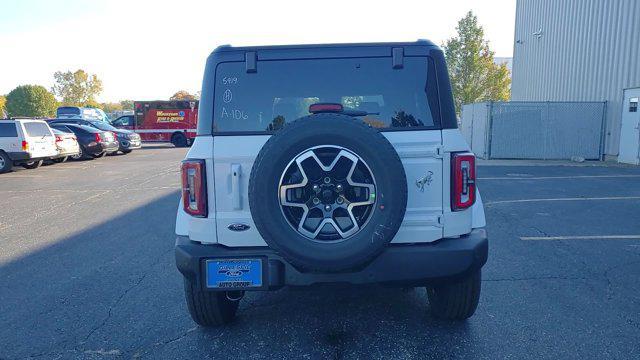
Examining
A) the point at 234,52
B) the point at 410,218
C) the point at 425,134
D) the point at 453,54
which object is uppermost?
the point at 453,54

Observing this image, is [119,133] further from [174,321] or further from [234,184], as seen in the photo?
[234,184]

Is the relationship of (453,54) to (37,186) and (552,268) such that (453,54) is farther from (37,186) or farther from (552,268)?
(552,268)

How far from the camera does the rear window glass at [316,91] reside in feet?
10.5

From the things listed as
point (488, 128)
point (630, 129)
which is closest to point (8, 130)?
point (488, 128)

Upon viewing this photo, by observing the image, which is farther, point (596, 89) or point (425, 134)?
point (596, 89)

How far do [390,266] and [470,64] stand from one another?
37259 mm

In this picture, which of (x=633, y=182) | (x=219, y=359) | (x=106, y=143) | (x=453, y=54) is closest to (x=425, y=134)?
(x=219, y=359)

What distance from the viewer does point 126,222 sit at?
25.3 ft

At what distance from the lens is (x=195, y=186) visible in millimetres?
3141

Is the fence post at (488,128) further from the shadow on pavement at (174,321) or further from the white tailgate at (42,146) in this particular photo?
the white tailgate at (42,146)

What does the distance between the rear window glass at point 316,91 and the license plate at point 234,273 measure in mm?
871

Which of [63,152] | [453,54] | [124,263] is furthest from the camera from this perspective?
[453,54]

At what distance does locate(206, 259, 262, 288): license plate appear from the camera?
3021 mm

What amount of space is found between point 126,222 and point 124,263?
7.95ft
